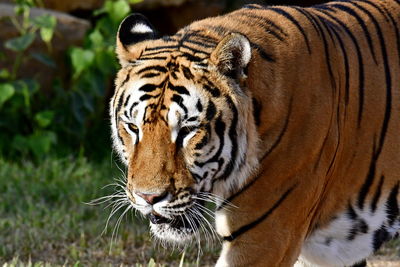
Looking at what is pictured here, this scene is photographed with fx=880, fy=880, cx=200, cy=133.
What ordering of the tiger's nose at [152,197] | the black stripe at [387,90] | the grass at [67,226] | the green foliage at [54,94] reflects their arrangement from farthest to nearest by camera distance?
the green foliage at [54,94]
the grass at [67,226]
the black stripe at [387,90]
the tiger's nose at [152,197]

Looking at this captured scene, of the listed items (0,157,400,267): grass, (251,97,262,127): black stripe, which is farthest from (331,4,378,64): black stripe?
(0,157,400,267): grass

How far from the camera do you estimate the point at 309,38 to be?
3295 mm

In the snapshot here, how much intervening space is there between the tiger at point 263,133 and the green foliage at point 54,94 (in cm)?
287

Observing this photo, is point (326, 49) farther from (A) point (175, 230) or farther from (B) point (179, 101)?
(A) point (175, 230)

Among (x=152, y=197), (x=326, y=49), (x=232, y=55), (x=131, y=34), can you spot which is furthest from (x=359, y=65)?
(x=152, y=197)

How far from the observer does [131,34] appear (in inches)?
134

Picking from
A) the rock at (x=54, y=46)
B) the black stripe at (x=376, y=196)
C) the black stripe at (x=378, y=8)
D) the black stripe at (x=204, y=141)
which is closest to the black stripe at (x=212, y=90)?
the black stripe at (x=204, y=141)

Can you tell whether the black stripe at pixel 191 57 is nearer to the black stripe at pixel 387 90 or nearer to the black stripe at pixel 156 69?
the black stripe at pixel 156 69

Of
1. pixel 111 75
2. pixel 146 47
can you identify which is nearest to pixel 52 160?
pixel 111 75

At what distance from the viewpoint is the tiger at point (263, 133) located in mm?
3010

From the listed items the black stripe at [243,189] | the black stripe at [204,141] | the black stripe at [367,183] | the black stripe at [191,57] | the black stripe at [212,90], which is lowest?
the black stripe at [367,183]

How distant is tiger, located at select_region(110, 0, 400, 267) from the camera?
3.01 metres

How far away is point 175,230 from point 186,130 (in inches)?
15.5

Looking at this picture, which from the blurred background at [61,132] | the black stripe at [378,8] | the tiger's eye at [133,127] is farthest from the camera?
the blurred background at [61,132]
